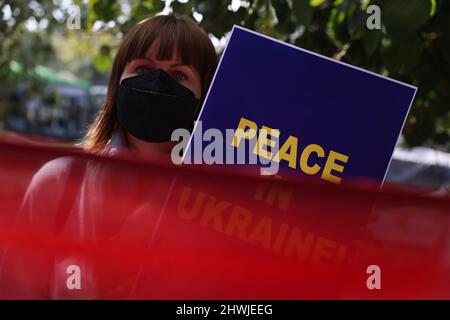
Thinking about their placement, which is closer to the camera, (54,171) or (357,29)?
(54,171)

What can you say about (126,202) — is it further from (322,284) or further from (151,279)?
(322,284)

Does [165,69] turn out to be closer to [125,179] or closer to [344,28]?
[125,179]

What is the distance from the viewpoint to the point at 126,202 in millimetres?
1282

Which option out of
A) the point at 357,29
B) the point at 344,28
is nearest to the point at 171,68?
the point at 357,29

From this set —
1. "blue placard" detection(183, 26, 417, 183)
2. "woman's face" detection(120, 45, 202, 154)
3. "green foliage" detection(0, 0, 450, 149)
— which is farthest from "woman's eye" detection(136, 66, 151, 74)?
"green foliage" detection(0, 0, 450, 149)

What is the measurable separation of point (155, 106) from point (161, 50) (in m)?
0.16

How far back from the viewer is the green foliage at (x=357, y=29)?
2.37 meters

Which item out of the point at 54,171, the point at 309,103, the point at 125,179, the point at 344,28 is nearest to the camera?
the point at 125,179

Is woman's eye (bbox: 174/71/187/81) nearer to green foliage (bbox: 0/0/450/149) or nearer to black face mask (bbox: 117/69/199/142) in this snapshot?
black face mask (bbox: 117/69/199/142)

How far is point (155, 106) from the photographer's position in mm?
1800

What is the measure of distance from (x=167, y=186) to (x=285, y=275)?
1.01 ft

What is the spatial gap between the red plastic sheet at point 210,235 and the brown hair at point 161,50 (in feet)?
1.72

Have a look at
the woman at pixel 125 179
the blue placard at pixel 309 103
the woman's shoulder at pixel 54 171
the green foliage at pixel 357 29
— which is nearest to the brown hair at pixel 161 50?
the woman at pixel 125 179

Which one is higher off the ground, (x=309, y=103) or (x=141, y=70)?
(x=141, y=70)
